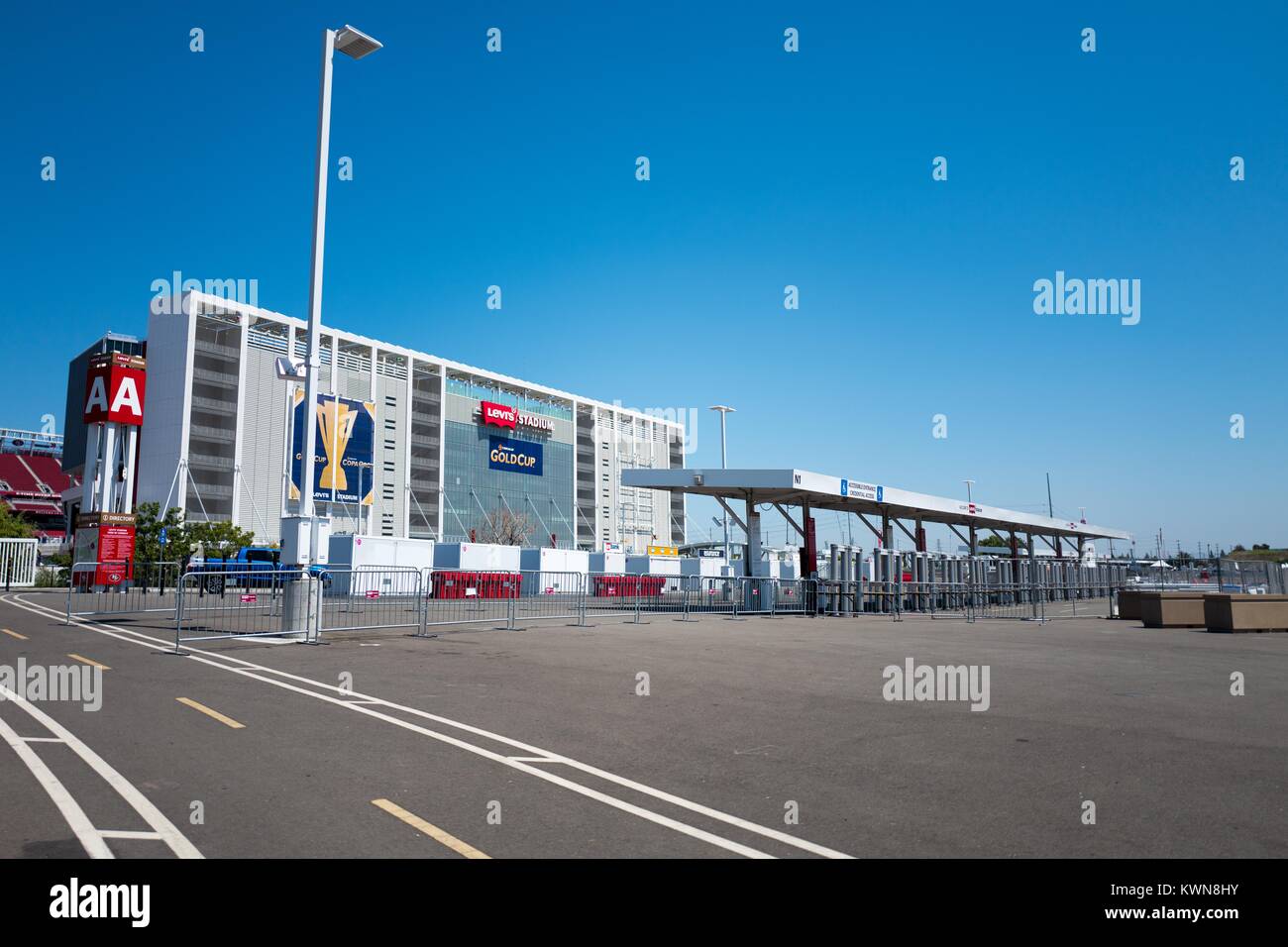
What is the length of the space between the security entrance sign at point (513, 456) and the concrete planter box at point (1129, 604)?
76.0 metres

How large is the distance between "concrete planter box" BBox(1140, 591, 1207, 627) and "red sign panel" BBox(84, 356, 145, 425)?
48.1 m

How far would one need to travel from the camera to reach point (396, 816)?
16.6ft

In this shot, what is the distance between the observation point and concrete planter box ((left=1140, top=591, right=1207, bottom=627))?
2336cm

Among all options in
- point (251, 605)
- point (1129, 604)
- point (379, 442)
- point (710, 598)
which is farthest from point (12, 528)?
point (1129, 604)

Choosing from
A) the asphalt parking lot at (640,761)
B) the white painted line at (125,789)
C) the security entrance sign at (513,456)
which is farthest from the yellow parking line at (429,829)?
the security entrance sign at (513,456)

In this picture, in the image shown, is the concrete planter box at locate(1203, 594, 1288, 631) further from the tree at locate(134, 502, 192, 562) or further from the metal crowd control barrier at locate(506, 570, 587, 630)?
the tree at locate(134, 502, 192, 562)

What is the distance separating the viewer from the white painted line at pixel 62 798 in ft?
14.8

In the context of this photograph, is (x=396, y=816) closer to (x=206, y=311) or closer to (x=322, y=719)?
(x=322, y=719)

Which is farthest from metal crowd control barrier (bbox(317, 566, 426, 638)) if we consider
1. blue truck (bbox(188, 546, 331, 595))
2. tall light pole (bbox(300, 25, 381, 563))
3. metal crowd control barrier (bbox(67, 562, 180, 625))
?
metal crowd control barrier (bbox(67, 562, 180, 625))

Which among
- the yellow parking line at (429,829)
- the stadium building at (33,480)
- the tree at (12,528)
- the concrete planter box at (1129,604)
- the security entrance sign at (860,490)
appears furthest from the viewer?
the stadium building at (33,480)

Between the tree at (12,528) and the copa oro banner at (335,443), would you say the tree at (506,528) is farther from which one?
the tree at (12,528)

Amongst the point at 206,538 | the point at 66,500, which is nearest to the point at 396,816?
the point at 206,538

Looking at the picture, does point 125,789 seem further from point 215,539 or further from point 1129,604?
point 215,539
